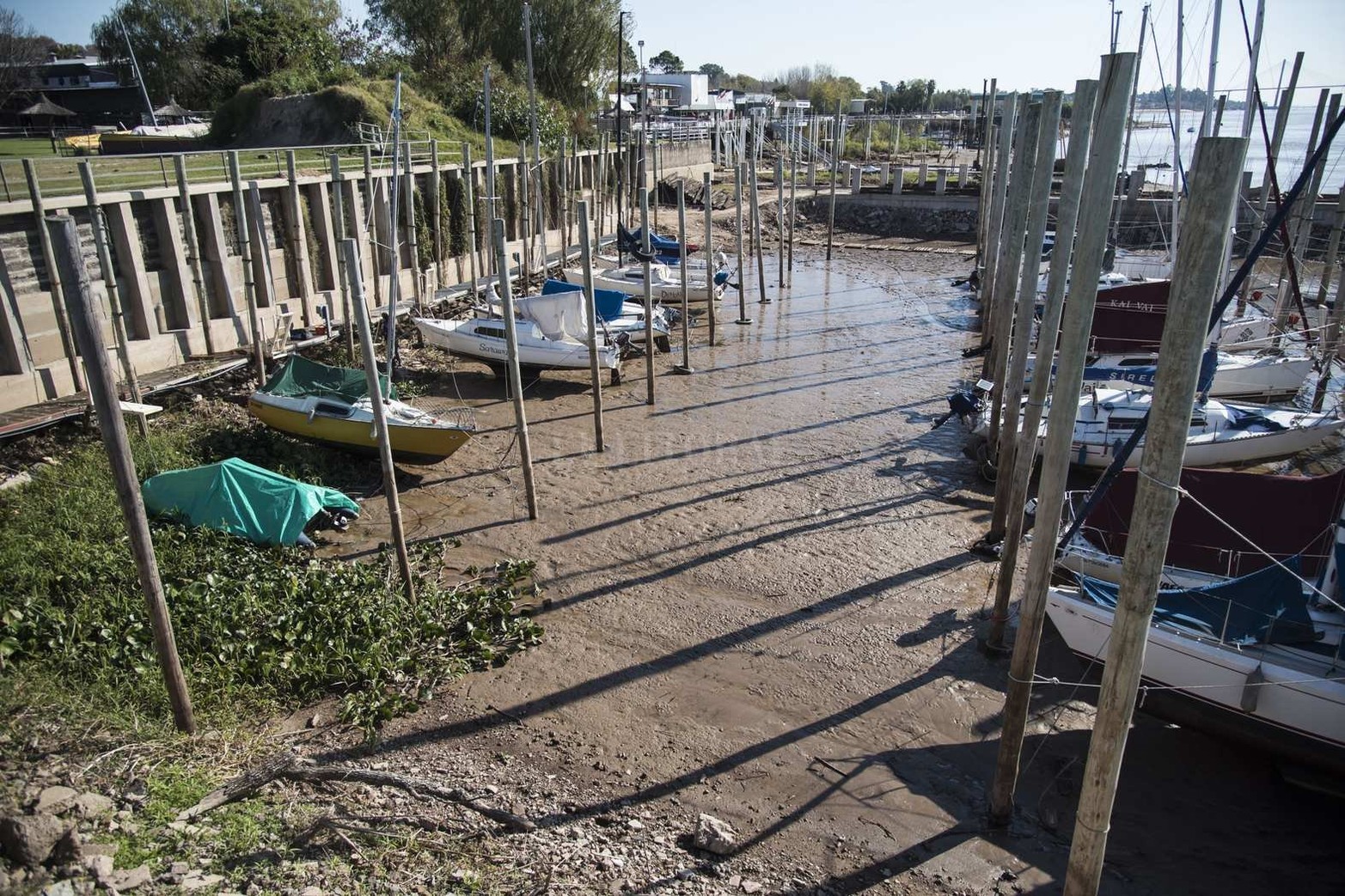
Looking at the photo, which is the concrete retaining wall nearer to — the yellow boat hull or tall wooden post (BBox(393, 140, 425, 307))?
tall wooden post (BBox(393, 140, 425, 307))

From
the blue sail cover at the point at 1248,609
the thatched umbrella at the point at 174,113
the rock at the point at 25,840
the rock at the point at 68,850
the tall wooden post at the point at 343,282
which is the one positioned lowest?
the blue sail cover at the point at 1248,609

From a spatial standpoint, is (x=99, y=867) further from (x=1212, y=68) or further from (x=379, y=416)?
(x=1212, y=68)

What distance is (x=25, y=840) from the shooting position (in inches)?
209

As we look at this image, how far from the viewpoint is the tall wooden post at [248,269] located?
16812 mm

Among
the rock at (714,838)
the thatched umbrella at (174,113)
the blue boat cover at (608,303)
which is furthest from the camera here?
the thatched umbrella at (174,113)

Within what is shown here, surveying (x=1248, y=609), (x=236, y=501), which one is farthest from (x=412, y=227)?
(x=1248, y=609)

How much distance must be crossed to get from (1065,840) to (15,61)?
210ft

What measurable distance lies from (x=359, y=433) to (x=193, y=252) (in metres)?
6.55

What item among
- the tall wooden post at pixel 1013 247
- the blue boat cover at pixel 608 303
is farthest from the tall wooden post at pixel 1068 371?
the blue boat cover at pixel 608 303

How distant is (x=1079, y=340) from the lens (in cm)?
689

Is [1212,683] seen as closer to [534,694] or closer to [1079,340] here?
[1079,340]

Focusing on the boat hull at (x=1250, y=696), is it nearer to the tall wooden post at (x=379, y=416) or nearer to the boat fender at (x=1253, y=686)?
the boat fender at (x=1253, y=686)

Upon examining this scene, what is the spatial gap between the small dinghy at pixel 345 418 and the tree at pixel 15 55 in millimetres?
41817

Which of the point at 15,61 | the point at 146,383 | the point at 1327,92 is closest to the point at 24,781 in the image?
the point at 146,383
